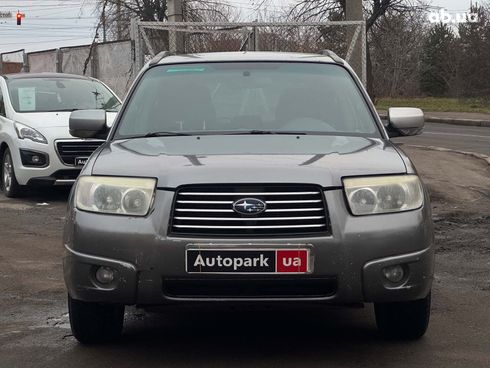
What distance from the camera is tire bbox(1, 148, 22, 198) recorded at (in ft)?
36.3

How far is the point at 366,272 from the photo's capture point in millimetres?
4121

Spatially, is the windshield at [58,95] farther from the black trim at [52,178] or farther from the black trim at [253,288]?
the black trim at [253,288]

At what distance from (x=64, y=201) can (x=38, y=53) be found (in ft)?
41.8

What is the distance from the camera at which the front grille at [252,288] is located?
4.10 metres

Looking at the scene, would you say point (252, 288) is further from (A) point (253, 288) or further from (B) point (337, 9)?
(B) point (337, 9)

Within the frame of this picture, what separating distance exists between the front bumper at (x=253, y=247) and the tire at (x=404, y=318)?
13.7 inches

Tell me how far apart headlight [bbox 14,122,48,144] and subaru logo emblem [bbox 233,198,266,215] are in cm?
698

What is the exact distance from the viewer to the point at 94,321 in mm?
4605

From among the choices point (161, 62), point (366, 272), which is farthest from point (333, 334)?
point (161, 62)

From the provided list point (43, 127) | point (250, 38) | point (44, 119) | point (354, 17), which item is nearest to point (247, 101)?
point (43, 127)

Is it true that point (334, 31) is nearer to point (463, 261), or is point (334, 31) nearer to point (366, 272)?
point (463, 261)

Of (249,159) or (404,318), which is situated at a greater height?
(249,159)

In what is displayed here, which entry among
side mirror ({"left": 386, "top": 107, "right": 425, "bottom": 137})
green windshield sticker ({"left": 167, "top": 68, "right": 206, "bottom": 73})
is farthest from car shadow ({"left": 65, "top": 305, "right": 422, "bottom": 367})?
green windshield sticker ({"left": 167, "top": 68, "right": 206, "bottom": 73})

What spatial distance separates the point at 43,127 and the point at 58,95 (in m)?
1.21
